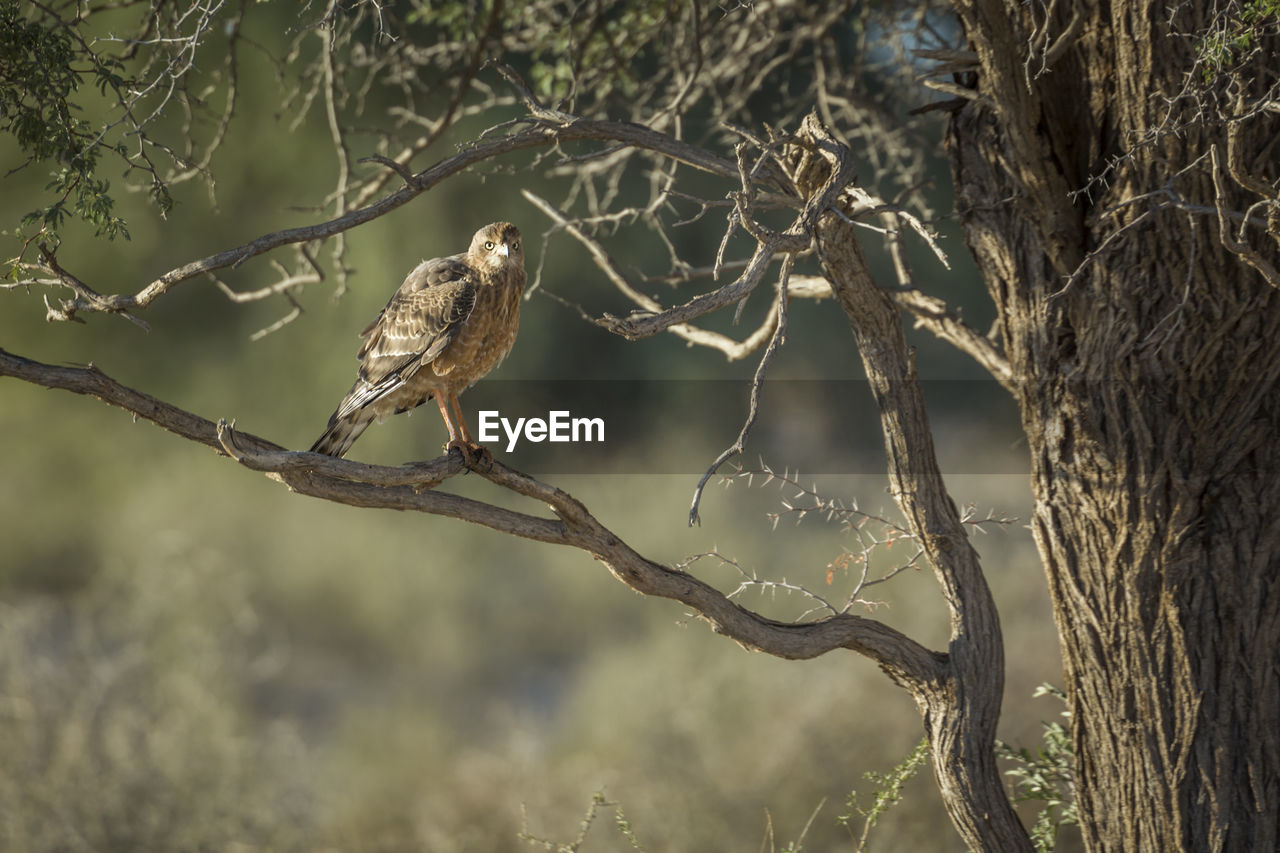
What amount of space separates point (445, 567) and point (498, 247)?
201 inches

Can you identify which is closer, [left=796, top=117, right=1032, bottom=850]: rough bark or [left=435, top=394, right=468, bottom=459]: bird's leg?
[left=435, top=394, right=468, bottom=459]: bird's leg

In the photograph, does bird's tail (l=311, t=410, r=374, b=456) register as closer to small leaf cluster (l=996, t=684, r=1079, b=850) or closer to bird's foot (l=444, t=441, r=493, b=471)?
bird's foot (l=444, t=441, r=493, b=471)

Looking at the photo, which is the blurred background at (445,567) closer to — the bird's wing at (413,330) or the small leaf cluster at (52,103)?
the bird's wing at (413,330)

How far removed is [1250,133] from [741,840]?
427 centimetres

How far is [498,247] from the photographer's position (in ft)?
10.1

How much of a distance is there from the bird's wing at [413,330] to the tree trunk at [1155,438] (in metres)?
1.43

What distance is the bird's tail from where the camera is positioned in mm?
2924

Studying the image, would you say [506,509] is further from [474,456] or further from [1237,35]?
[1237,35]

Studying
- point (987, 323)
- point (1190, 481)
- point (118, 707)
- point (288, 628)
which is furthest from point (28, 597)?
point (987, 323)

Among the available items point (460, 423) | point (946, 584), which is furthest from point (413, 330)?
point (946, 584)

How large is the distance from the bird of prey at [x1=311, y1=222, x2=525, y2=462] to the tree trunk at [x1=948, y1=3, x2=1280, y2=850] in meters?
1.34

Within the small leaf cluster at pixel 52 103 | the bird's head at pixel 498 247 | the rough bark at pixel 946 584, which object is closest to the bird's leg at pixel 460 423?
the bird's head at pixel 498 247

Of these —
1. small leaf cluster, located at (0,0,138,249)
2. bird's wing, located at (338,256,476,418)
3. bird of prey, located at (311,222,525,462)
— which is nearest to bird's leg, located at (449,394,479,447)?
bird of prey, located at (311,222,525,462)

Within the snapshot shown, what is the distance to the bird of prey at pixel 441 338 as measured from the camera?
294 centimetres
